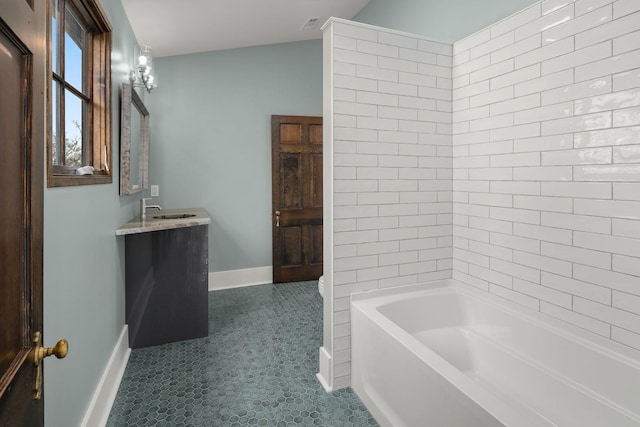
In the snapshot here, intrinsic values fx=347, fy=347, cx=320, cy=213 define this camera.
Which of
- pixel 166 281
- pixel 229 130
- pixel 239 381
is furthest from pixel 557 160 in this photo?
pixel 229 130

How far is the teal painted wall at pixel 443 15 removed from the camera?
209cm

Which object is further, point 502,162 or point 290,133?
point 290,133

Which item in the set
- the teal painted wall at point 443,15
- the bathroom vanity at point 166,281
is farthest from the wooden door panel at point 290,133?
the bathroom vanity at point 166,281

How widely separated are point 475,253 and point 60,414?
2.28m

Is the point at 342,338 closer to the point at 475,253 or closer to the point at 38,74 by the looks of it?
the point at 475,253

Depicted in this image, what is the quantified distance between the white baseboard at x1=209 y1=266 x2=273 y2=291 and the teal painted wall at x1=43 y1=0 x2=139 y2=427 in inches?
63.9

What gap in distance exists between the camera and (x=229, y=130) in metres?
4.07

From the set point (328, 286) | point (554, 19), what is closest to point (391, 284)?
point (328, 286)

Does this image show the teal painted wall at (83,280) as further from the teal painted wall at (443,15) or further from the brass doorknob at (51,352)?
the teal painted wall at (443,15)

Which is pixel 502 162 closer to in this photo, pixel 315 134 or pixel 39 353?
pixel 39 353

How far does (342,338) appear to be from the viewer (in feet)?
6.99

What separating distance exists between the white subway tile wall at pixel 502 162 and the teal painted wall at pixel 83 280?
1.29 metres

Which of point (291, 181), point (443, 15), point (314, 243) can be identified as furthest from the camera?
point (314, 243)

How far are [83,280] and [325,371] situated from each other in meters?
1.44
